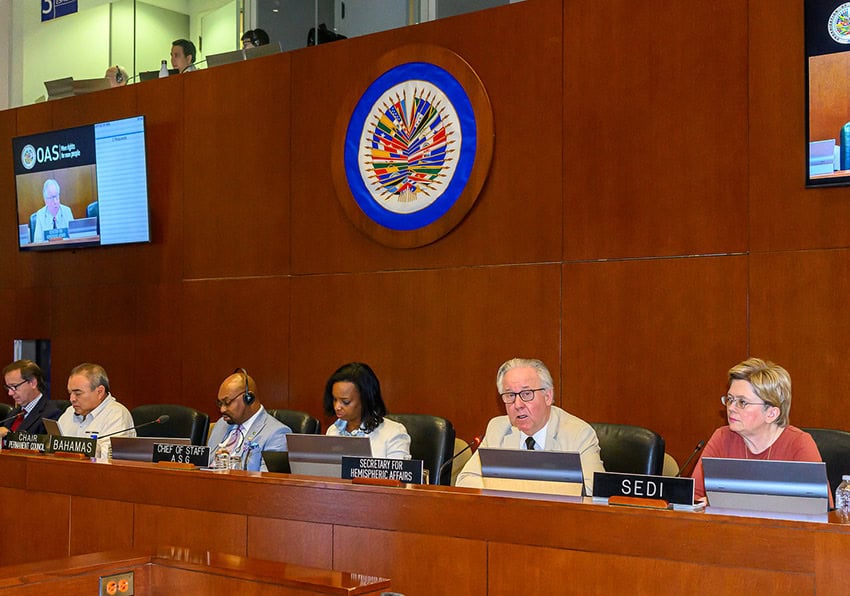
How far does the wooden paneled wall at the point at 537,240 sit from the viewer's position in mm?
3768

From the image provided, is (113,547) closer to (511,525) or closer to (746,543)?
(511,525)

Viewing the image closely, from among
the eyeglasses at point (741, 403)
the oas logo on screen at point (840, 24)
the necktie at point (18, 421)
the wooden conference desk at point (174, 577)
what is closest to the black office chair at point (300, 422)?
the necktie at point (18, 421)

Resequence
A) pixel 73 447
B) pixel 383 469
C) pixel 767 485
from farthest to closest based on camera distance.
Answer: pixel 73 447 < pixel 383 469 < pixel 767 485

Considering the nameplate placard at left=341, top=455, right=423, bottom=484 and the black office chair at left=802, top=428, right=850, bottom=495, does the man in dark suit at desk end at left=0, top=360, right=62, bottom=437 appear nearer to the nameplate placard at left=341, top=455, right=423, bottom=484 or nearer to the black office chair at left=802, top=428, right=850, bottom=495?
the nameplate placard at left=341, top=455, right=423, bottom=484

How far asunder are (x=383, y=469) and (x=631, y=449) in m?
0.95

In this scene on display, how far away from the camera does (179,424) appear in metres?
4.65

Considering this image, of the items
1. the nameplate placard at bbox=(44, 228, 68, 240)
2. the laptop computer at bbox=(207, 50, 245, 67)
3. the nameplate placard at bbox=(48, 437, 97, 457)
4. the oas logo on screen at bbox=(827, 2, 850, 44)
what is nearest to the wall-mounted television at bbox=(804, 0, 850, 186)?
the oas logo on screen at bbox=(827, 2, 850, 44)

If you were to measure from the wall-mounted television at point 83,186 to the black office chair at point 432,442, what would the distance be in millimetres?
2538

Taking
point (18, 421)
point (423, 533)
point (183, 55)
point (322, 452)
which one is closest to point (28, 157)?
point (183, 55)

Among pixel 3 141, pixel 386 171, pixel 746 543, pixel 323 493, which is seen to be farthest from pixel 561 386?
pixel 3 141

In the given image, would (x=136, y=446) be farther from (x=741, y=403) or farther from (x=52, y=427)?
(x=741, y=403)

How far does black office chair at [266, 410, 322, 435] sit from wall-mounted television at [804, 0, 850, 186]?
2.20 m

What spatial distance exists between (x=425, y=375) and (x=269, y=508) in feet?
6.11

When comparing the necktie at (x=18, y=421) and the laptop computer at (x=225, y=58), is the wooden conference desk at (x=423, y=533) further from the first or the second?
the laptop computer at (x=225, y=58)
